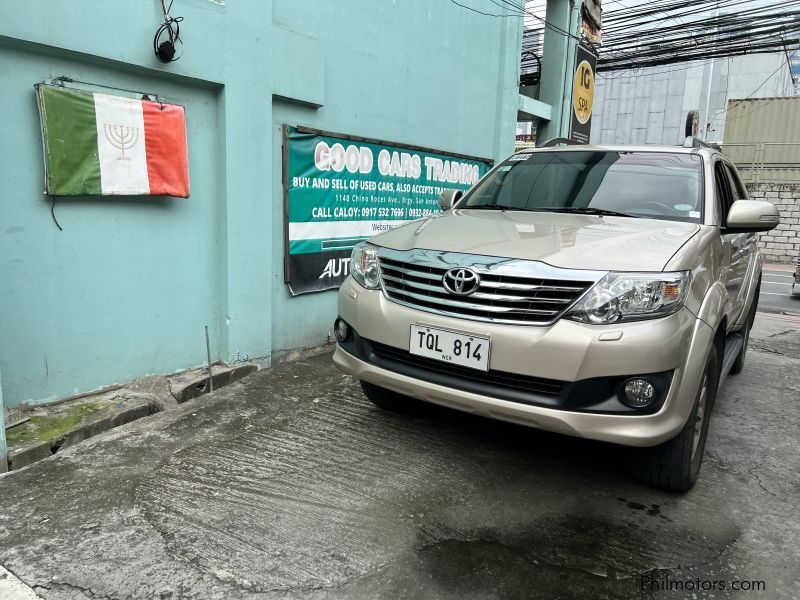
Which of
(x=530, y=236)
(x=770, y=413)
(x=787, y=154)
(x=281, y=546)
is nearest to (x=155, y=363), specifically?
(x=281, y=546)

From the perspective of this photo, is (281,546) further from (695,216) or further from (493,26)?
(493,26)

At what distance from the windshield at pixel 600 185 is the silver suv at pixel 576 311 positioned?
0.6 inches

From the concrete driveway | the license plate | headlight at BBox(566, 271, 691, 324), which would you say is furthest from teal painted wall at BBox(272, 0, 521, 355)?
headlight at BBox(566, 271, 691, 324)

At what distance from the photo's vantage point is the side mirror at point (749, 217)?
316cm

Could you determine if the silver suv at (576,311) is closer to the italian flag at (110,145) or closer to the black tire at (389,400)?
the black tire at (389,400)

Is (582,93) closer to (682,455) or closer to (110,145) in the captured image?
(110,145)

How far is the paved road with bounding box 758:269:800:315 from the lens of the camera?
10.2 meters

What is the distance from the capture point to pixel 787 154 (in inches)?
798

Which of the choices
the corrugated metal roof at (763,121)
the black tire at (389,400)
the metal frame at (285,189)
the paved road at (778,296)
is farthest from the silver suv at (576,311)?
the corrugated metal roof at (763,121)

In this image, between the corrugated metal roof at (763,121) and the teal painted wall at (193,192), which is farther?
the corrugated metal roof at (763,121)

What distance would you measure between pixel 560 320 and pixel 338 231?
335 cm

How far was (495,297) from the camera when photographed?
2.57 meters

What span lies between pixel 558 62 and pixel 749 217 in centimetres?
695

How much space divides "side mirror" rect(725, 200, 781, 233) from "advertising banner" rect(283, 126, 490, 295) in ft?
10.9
